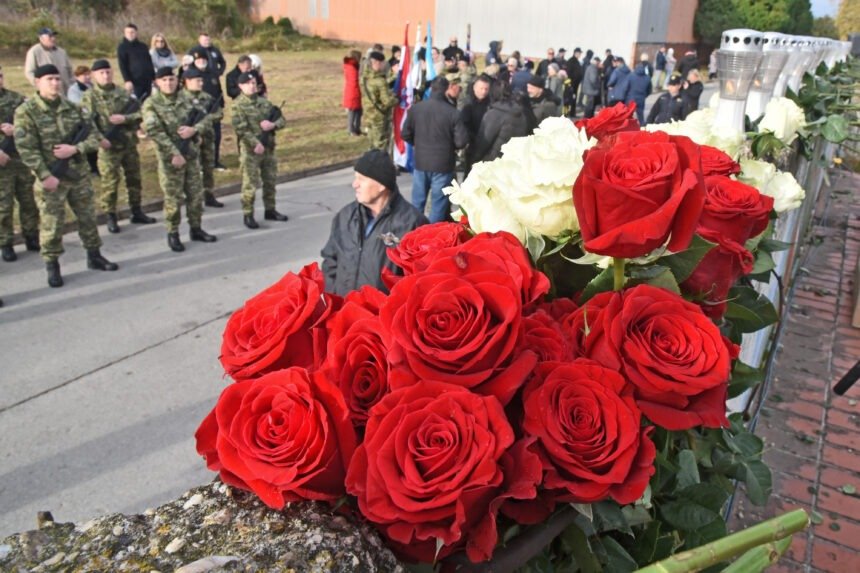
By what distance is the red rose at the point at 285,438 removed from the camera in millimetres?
883

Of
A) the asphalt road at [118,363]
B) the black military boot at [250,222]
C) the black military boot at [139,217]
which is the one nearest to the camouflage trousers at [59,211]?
the asphalt road at [118,363]

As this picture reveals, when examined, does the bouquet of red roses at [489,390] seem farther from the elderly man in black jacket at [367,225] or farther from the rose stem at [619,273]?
the elderly man in black jacket at [367,225]

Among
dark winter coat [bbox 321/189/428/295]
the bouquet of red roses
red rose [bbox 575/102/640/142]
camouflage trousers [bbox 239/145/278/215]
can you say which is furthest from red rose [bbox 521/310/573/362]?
camouflage trousers [bbox 239/145/278/215]

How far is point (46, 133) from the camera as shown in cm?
627

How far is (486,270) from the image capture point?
3.29 feet

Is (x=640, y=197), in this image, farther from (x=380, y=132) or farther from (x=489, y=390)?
(x=380, y=132)

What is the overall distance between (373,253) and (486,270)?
2.88 meters

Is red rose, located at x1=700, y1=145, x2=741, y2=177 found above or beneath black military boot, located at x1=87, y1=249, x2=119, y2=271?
above

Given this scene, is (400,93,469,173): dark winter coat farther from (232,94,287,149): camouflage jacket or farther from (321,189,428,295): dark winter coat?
(321,189,428,295): dark winter coat

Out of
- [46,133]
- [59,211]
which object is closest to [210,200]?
[59,211]

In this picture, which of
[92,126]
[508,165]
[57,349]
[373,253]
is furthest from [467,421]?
[92,126]

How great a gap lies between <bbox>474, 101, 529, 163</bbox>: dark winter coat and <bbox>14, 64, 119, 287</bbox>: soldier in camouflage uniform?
14.3 feet

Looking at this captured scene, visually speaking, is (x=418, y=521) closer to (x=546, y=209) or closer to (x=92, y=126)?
(x=546, y=209)

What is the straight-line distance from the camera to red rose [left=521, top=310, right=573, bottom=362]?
104 cm
